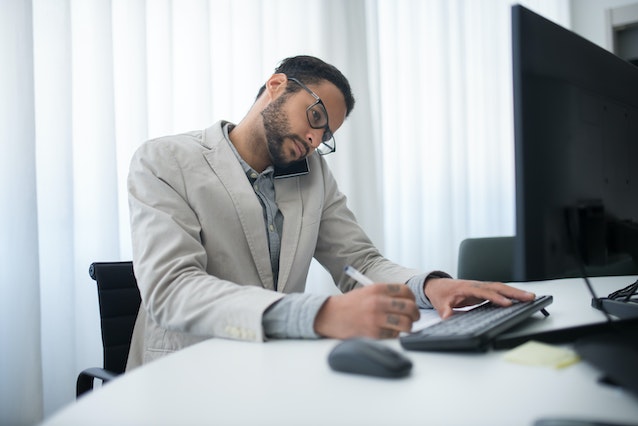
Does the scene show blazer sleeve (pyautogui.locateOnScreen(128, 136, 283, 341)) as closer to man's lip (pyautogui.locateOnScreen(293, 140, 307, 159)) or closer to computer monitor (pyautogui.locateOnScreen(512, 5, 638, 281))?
man's lip (pyautogui.locateOnScreen(293, 140, 307, 159))

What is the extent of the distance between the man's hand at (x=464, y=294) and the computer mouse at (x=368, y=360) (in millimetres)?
387

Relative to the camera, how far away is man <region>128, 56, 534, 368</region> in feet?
2.70

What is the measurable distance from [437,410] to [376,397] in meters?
0.07

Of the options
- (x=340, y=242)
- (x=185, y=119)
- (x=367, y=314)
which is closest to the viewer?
(x=367, y=314)

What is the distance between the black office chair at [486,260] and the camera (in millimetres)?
1890

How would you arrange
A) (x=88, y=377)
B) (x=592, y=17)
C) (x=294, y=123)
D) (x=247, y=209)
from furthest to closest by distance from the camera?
(x=592, y=17) < (x=294, y=123) < (x=247, y=209) < (x=88, y=377)

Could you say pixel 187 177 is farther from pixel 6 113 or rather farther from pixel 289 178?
pixel 6 113

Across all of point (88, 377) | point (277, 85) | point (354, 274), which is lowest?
point (88, 377)

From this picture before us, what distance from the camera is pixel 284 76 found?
144cm

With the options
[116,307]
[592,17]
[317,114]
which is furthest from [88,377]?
[592,17]

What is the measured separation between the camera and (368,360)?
0.61 m

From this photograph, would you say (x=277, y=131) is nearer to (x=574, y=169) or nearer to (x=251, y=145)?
(x=251, y=145)

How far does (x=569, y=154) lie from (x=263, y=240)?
0.75m

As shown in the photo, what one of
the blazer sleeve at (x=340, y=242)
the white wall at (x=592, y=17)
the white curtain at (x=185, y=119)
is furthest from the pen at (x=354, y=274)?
the white wall at (x=592, y=17)
